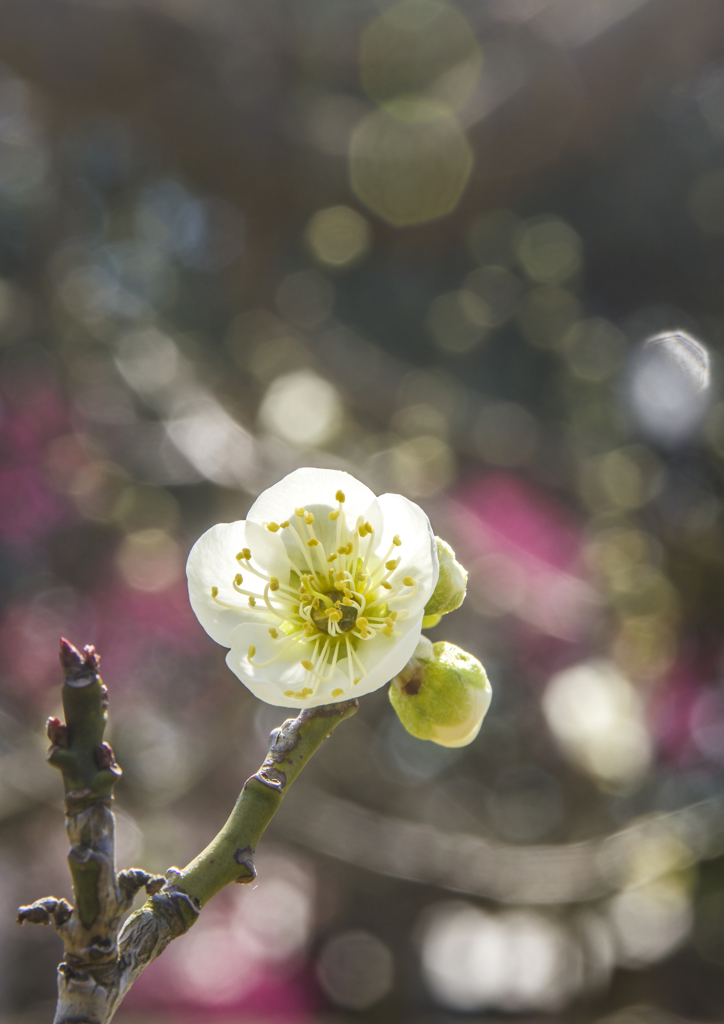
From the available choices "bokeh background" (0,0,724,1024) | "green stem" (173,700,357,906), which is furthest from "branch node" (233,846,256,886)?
"bokeh background" (0,0,724,1024)

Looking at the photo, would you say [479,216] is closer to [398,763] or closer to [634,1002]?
[398,763]

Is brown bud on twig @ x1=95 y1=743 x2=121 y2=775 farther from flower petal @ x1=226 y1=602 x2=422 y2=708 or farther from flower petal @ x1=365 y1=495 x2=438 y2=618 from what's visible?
flower petal @ x1=365 y1=495 x2=438 y2=618

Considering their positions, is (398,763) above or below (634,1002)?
above

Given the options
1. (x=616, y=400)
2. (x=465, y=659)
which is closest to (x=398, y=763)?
(x=616, y=400)

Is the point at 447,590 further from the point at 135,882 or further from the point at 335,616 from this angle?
the point at 135,882

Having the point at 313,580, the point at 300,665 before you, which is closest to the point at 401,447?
the point at 313,580

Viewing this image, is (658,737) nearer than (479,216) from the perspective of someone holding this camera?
Yes
